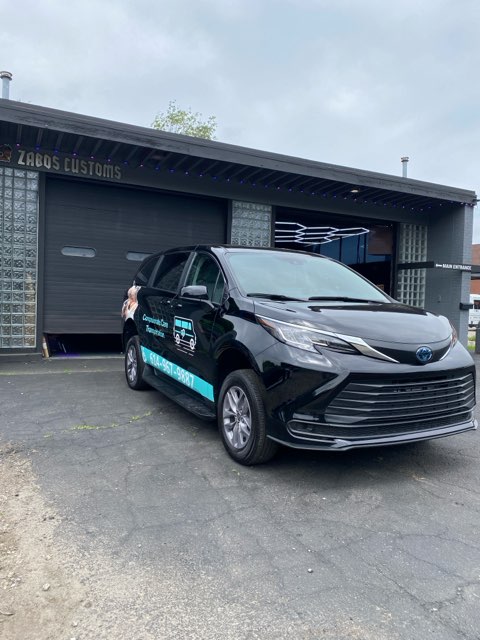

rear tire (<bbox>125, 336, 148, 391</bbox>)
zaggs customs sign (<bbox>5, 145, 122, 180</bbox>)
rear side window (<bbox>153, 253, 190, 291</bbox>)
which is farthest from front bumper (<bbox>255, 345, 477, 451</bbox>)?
zaggs customs sign (<bbox>5, 145, 122, 180</bbox>)

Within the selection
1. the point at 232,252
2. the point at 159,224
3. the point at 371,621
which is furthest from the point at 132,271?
the point at 371,621

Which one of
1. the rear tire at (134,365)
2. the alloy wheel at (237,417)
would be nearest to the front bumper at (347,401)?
the alloy wheel at (237,417)

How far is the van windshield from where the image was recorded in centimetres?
436

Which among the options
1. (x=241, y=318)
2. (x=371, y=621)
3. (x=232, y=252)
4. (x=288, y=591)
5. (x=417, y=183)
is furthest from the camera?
(x=417, y=183)

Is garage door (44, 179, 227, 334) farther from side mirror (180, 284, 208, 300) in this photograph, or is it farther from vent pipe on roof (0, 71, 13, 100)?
side mirror (180, 284, 208, 300)

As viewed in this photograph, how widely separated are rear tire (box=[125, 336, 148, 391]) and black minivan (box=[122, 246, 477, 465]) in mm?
1433

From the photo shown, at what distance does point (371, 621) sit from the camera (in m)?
2.18

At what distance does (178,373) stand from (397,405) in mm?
2348

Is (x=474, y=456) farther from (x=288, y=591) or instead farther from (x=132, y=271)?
(x=132, y=271)

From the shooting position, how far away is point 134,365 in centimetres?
650

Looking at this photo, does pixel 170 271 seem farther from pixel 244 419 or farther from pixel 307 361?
pixel 307 361

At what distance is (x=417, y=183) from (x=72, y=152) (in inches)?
296

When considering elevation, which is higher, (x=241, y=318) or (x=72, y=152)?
(x=72, y=152)

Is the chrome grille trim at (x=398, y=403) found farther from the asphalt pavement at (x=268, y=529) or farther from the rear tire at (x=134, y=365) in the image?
the rear tire at (x=134, y=365)
